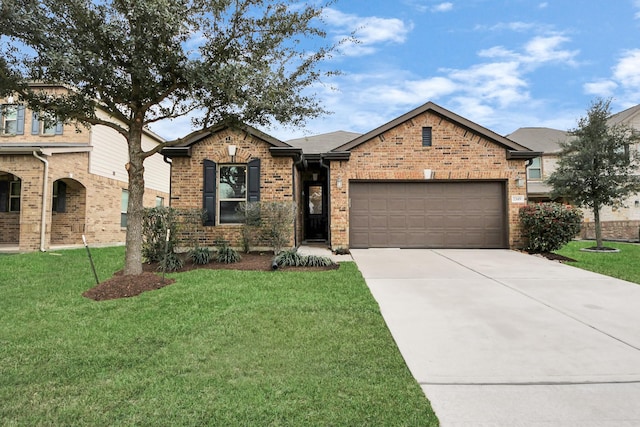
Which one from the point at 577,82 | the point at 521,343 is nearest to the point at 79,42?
the point at 521,343

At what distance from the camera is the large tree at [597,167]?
40.3 ft

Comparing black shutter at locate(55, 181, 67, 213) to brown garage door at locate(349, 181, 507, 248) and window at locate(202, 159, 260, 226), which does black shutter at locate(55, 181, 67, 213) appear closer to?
window at locate(202, 159, 260, 226)

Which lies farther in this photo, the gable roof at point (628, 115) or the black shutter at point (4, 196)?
the gable roof at point (628, 115)

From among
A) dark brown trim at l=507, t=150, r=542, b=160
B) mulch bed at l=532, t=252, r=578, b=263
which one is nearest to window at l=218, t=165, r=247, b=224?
dark brown trim at l=507, t=150, r=542, b=160

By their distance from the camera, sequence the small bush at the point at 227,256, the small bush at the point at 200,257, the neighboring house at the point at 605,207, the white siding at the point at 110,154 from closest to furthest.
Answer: the small bush at the point at 200,257 → the small bush at the point at 227,256 → the white siding at the point at 110,154 → the neighboring house at the point at 605,207

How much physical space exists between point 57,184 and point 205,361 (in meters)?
14.3

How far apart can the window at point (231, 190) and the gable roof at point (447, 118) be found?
312cm

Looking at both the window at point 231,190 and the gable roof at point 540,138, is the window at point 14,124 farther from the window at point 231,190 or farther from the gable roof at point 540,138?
the gable roof at point 540,138

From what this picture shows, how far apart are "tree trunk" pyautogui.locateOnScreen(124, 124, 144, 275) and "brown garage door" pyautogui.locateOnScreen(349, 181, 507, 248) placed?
613 cm

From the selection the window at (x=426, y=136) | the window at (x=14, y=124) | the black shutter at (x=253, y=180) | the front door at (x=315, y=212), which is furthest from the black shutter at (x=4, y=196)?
the window at (x=426, y=136)

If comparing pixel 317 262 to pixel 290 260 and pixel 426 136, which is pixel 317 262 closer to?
pixel 290 260

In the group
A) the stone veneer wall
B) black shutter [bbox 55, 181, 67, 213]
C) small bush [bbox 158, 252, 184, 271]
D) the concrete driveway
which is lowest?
the concrete driveway

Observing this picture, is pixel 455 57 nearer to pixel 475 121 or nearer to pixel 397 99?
pixel 397 99

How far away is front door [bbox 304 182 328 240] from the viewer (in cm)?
1395
